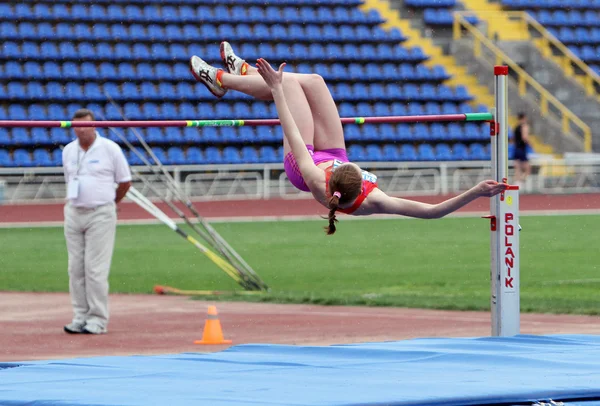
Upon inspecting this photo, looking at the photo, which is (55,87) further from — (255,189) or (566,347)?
(566,347)

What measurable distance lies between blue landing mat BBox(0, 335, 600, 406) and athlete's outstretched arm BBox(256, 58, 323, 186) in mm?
1029

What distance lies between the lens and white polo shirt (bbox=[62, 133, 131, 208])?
30.6 ft

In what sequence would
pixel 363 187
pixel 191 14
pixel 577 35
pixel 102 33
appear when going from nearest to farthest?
1. pixel 363 187
2. pixel 102 33
3. pixel 191 14
4. pixel 577 35

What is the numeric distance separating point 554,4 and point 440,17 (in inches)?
142

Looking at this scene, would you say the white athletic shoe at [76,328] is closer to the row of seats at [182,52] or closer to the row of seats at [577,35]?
the row of seats at [182,52]

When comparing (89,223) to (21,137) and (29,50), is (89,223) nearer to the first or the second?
(21,137)

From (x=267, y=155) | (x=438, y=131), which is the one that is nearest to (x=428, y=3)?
(x=438, y=131)

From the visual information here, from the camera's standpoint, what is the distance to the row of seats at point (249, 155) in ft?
73.3

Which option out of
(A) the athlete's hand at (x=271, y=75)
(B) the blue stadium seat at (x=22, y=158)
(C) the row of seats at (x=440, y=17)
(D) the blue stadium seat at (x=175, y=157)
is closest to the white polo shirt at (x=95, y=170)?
(A) the athlete's hand at (x=271, y=75)

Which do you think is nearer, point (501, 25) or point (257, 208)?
point (257, 208)

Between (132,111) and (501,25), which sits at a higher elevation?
(501,25)

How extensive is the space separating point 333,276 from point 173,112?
1159cm

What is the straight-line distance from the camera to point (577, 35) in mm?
29625

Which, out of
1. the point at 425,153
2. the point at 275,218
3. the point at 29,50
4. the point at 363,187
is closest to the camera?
the point at 363,187
